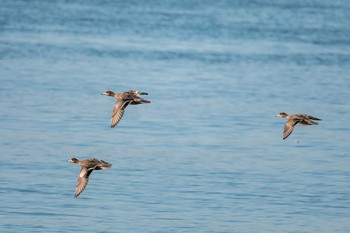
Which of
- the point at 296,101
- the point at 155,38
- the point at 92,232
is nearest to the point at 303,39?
the point at 155,38

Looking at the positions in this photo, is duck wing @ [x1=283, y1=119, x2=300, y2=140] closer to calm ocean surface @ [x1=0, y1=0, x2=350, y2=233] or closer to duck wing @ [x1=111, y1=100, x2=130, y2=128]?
calm ocean surface @ [x1=0, y1=0, x2=350, y2=233]

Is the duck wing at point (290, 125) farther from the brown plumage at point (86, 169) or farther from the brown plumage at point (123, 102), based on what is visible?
the brown plumage at point (86, 169)

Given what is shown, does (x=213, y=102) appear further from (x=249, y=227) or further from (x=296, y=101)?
(x=249, y=227)

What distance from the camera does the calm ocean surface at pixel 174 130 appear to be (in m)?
25.0

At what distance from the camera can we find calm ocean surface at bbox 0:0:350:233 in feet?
82.1

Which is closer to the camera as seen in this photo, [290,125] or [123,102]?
[123,102]

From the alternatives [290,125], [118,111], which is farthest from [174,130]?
[118,111]

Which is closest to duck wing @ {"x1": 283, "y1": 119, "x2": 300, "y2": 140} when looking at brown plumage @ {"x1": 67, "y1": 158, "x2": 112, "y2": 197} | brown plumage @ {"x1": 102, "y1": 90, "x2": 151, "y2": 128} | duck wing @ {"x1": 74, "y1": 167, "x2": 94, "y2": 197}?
brown plumage @ {"x1": 102, "y1": 90, "x2": 151, "y2": 128}

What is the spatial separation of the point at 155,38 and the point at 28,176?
35944mm

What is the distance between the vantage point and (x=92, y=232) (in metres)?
23.1

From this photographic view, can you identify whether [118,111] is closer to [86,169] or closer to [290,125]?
[86,169]

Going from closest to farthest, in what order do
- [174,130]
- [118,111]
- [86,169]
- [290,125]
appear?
[86,169] < [118,111] < [290,125] < [174,130]

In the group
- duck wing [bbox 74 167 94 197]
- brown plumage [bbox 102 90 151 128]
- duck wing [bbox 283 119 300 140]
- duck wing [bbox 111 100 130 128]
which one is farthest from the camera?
duck wing [bbox 283 119 300 140]

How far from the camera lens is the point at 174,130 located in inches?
1359
